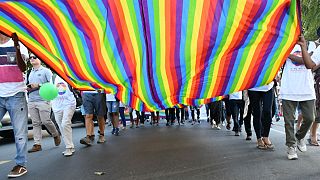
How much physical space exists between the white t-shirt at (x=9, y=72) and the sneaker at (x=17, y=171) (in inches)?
37.8

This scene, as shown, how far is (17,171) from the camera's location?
16.5ft

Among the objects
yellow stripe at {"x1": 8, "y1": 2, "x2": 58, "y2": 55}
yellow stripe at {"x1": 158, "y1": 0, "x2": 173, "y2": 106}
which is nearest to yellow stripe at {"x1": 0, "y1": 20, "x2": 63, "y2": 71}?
yellow stripe at {"x1": 8, "y1": 2, "x2": 58, "y2": 55}

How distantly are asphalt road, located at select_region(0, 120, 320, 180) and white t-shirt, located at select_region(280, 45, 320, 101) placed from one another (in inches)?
34.7

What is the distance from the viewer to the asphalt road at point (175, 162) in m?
4.73

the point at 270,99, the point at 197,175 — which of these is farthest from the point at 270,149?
the point at 197,175

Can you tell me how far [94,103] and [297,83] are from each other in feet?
14.5

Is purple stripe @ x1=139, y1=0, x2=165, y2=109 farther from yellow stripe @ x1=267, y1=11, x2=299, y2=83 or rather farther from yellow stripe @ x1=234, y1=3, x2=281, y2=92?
yellow stripe @ x1=267, y1=11, x2=299, y2=83

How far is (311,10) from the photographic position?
41.1ft

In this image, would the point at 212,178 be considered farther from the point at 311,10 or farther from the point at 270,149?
the point at 311,10

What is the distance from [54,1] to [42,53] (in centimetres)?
114

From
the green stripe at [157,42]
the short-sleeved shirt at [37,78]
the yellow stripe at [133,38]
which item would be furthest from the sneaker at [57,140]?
the yellow stripe at [133,38]

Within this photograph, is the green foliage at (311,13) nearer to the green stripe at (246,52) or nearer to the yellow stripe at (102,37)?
the green stripe at (246,52)

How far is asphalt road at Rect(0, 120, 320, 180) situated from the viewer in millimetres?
4730

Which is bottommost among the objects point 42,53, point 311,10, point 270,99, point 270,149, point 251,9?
point 270,149
